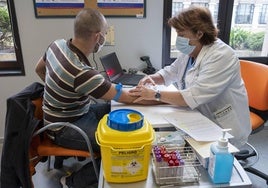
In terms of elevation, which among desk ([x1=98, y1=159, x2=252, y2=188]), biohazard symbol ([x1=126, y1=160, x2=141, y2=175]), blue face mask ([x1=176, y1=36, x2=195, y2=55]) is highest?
blue face mask ([x1=176, y1=36, x2=195, y2=55])

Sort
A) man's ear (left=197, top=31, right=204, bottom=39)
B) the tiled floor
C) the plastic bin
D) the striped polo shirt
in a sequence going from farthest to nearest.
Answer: the tiled floor
man's ear (left=197, top=31, right=204, bottom=39)
the striped polo shirt
the plastic bin

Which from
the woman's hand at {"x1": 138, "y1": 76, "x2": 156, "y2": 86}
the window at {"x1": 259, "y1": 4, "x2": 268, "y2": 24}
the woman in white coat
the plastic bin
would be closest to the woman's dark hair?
the woman in white coat

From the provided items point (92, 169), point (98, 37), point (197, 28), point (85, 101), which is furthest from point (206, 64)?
point (92, 169)

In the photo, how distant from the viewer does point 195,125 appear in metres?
Result: 1.20

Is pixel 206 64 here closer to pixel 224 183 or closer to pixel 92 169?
pixel 224 183

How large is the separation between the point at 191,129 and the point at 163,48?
1.47 metres

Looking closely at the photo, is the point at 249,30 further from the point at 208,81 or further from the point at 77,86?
the point at 77,86

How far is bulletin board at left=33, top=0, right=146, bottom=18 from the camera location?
7.17ft

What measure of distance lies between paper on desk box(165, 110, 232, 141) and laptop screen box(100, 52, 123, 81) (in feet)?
3.25

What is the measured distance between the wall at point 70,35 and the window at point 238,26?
111 mm

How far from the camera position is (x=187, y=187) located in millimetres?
893

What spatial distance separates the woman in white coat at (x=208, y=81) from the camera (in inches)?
53.7

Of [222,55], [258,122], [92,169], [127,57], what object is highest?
[222,55]

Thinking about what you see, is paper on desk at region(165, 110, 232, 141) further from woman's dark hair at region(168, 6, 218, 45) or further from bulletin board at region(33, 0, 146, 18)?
bulletin board at region(33, 0, 146, 18)
